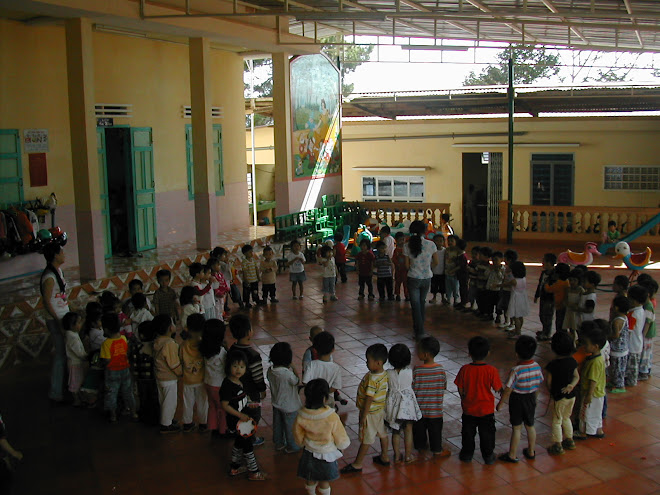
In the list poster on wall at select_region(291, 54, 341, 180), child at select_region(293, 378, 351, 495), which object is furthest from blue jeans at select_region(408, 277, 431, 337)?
poster on wall at select_region(291, 54, 341, 180)

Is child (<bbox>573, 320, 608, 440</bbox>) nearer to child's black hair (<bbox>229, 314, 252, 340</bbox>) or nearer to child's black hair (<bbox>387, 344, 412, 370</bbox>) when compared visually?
child's black hair (<bbox>387, 344, 412, 370</bbox>)

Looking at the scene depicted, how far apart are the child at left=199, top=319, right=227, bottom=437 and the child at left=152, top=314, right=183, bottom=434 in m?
0.27

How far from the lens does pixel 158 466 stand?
20.1ft

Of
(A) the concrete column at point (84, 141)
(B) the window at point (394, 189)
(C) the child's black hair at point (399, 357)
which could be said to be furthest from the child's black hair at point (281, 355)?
(B) the window at point (394, 189)

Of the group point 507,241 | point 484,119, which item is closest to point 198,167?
point 507,241

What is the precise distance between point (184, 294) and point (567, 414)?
417 cm

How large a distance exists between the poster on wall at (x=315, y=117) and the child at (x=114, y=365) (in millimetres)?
9832

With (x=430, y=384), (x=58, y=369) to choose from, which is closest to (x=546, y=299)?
(x=430, y=384)

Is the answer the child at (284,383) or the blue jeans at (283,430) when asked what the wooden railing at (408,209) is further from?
the child at (284,383)

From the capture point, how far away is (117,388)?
273 inches

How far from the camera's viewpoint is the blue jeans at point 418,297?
29.9 feet

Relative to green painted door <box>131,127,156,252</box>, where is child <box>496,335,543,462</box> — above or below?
below

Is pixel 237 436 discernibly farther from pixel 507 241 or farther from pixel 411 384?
pixel 507 241

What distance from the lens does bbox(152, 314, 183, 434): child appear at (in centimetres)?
643
